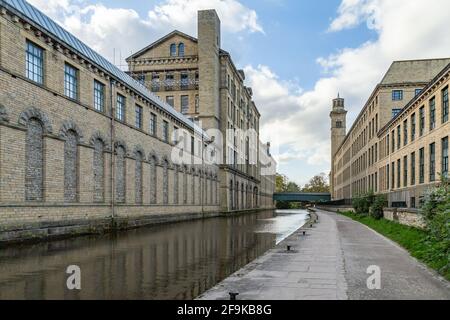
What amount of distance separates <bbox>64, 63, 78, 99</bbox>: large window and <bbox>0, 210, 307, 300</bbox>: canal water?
8232mm

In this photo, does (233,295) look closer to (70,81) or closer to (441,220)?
(441,220)

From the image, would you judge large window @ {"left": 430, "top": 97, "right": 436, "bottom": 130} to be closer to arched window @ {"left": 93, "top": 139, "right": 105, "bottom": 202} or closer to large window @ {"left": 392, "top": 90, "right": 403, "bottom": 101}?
large window @ {"left": 392, "top": 90, "right": 403, "bottom": 101}

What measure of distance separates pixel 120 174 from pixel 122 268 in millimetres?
17038

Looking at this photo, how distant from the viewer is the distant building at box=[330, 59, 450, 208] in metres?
25.6

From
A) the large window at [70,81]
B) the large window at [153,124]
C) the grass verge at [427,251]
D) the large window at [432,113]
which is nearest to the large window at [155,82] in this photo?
the large window at [153,124]

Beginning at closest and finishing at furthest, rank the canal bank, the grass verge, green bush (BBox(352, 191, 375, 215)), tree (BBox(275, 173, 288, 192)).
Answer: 1. the grass verge
2. the canal bank
3. green bush (BBox(352, 191, 375, 215))
4. tree (BBox(275, 173, 288, 192))

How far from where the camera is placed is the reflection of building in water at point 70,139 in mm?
16969

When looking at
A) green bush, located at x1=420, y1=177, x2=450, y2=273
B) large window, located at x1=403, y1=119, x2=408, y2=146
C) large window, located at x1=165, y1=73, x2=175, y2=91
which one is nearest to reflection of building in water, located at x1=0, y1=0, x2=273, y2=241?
green bush, located at x1=420, y1=177, x2=450, y2=273

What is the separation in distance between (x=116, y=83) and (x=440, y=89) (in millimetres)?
20325

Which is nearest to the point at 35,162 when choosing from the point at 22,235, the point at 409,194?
the point at 22,235

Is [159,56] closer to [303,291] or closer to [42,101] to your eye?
[42,101]

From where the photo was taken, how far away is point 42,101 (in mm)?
18953

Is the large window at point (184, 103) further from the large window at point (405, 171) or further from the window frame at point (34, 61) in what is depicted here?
the window frame at point (34, 61)

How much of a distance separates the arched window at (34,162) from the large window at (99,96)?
579 cm
